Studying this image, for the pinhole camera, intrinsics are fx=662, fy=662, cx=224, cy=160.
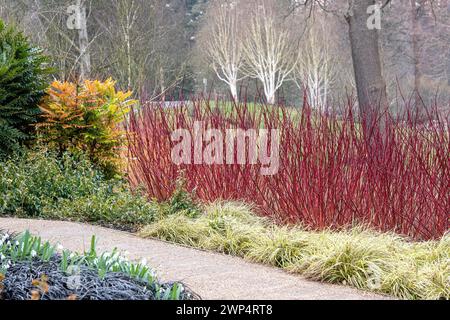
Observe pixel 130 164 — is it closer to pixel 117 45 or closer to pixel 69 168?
pixel 69 168

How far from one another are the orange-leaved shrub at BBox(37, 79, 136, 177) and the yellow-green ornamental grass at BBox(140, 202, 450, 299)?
279cm

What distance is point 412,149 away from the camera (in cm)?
671

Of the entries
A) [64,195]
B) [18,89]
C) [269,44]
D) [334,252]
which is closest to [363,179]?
[334,252]

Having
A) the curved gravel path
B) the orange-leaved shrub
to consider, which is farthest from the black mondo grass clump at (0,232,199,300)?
the orange-leaved shrub

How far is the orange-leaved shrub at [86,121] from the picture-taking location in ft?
29.0

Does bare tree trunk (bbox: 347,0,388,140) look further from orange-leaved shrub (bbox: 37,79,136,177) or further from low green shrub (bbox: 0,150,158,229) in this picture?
low green shrub (bbox: 0,150,158,229)

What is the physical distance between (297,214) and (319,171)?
535mm

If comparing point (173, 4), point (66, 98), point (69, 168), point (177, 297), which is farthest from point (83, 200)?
point (173, 4)

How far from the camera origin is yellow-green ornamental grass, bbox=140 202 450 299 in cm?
456

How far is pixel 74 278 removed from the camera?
3.58 m

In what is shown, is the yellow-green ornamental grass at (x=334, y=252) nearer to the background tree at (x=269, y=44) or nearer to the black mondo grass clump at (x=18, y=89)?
the black mondo grass clump at (x=18, y=89)

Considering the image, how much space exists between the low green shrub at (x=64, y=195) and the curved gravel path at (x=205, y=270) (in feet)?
2.21

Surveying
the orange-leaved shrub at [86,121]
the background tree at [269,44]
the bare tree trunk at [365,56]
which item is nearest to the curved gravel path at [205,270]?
the orange-leaved shrub at [86,121]
